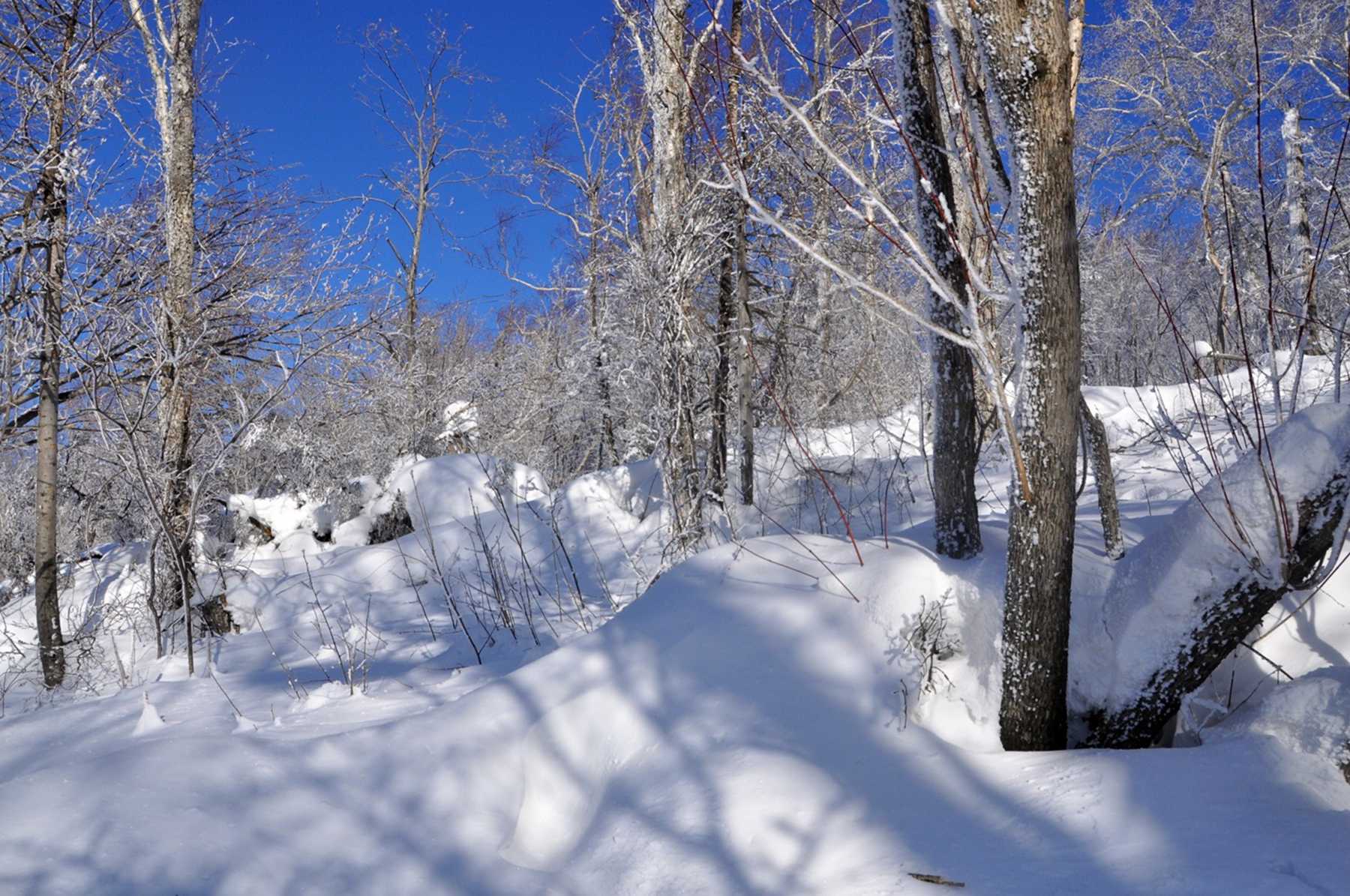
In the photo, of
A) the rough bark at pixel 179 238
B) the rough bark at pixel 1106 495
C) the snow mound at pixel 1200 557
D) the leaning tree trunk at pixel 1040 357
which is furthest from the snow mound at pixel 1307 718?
the rough bark at pixel 179 238

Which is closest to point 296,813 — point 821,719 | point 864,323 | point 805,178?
point 821,719

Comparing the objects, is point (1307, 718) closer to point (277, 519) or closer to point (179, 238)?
point (179, 238)

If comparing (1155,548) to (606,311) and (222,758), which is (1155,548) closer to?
(222,758)

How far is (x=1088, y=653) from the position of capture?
8.39ft

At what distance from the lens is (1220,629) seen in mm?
2324

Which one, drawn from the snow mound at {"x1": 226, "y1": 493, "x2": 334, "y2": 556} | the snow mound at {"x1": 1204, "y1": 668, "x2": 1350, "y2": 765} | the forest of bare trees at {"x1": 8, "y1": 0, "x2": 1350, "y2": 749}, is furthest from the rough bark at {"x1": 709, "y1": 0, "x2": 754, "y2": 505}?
the snow mound at {"x1": 226, "y1": 493, "x2": 334, "y2": 556}

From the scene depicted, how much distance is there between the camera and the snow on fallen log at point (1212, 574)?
85.4 inches

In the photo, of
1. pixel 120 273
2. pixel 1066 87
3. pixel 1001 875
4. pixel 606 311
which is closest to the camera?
pixel 1001 875

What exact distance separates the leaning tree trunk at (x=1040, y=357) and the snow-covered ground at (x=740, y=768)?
21 centimetres

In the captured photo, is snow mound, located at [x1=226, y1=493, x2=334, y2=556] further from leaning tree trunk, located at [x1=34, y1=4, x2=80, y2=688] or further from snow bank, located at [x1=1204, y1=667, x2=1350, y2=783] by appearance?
snow bank, located at [x1=1204, y1=667, x2=1350, y2=783]

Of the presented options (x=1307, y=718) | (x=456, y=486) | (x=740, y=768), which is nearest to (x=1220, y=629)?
(x=1307, y=718)

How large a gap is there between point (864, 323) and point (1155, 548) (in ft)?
36.5

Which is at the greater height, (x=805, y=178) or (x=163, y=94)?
(x=163, y=94)

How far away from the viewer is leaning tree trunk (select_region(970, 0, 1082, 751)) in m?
2.02
